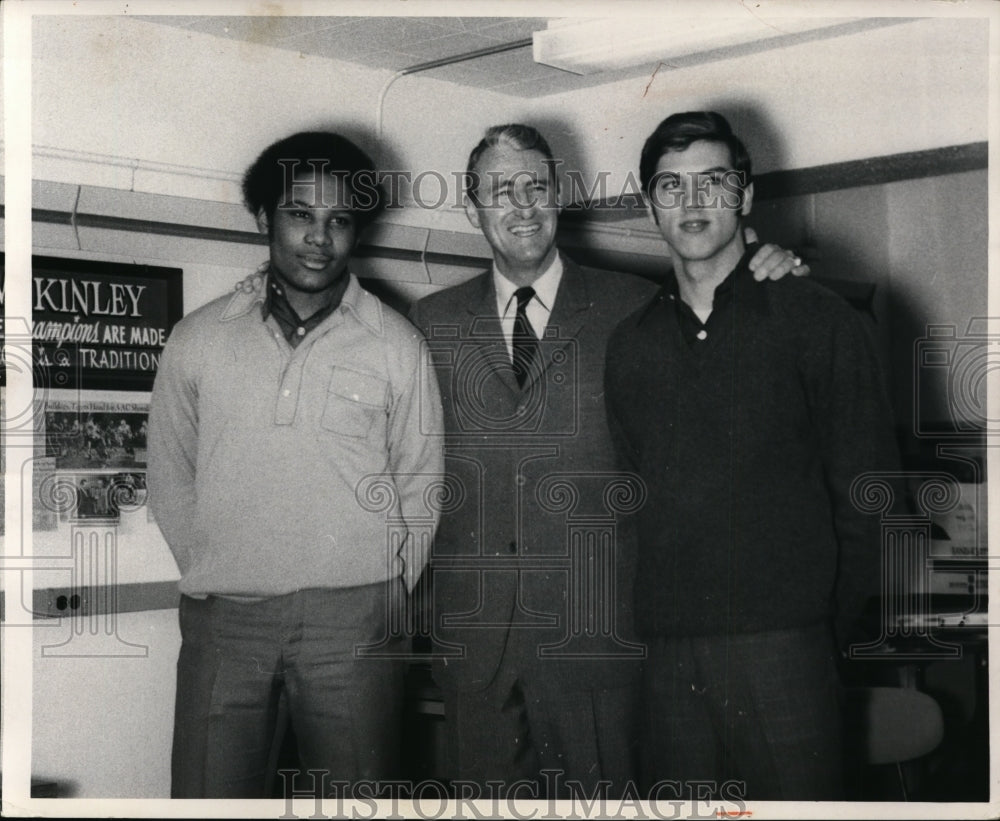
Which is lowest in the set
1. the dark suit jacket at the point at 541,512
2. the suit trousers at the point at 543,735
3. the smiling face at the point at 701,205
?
the suit trousers at the point at 543,735

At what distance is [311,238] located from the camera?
8.55 feet

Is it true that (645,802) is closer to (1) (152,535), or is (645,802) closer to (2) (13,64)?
(1) (152,535)

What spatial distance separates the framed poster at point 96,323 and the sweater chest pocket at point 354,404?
1.22 ft

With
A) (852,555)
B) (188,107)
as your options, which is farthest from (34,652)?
(852,555)

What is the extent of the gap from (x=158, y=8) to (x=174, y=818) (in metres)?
1.69

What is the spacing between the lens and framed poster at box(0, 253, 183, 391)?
102 inches

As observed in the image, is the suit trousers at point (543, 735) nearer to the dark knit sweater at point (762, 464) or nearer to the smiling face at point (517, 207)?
the dark knit sweater at point (762, 464)

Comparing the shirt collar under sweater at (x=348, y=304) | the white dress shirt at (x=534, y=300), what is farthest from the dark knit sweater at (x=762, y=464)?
the shirt collar under sweater at (x=348, y=304)

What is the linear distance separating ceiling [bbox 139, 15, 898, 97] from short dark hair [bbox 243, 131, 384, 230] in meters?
0.19

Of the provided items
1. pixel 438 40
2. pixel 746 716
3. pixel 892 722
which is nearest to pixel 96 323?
Result: pixel 438 40

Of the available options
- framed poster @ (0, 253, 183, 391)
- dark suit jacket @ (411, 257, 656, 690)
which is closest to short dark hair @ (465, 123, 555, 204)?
dark suit jacket @ (411, 257, 656, 690)

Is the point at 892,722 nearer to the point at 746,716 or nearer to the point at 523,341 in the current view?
the point at 746,716

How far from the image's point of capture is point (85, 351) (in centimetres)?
259

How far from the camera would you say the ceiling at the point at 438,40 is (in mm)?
2590
